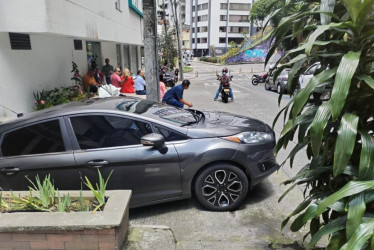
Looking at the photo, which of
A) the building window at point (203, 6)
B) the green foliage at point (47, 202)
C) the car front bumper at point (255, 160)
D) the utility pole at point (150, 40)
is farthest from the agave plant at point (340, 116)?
the building window at point (203, 6)

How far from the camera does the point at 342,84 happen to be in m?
1.88

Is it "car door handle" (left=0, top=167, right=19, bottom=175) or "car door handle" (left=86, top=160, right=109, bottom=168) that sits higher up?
"car door handle" (left=86, top=160, right=109, bottom=168)

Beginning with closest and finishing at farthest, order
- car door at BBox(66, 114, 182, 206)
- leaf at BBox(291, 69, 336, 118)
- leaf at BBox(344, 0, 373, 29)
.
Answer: leaf at BBox(344, 0, 373, 29)
leaf at BBox(291, 69, 336, 118)
car door at BBox(66, 114, 182, 206)

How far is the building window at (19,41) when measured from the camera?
290 inches

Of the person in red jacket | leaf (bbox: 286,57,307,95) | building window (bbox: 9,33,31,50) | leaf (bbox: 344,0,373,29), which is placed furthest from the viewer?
the person in red jacket

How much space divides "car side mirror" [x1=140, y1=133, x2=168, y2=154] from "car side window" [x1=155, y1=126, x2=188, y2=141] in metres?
0.18

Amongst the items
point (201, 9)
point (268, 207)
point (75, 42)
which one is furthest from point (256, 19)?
point (268, 207)

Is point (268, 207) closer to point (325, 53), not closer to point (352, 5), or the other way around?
point (325, 53)

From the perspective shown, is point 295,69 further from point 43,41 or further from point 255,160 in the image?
point 43,41

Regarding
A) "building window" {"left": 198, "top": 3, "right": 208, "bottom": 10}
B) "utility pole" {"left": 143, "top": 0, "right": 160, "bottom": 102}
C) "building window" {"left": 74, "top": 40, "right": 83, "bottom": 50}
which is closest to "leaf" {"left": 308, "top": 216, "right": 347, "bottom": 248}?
"utility pole" {"left": 143, "top": 0, "right": 160, "bottom": 102}

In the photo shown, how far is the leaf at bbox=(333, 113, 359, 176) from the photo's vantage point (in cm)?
191

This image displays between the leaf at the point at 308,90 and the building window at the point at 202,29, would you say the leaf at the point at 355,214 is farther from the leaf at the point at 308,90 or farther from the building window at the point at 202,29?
the building window at the point at 202,29

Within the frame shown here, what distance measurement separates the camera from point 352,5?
2.01 meters

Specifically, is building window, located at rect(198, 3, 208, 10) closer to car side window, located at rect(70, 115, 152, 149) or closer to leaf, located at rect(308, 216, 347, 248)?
car side window, located at rect(70, 115, 152, 149)
